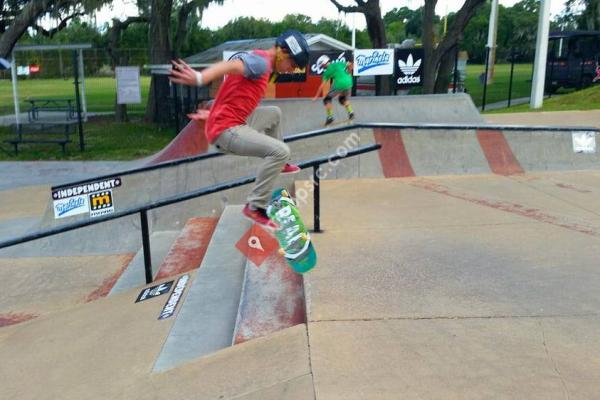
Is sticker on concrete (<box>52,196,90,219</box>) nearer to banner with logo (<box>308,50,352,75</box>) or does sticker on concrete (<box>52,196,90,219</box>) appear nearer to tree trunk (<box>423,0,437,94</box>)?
banner with logo (<box>308,50,352,75</box>)

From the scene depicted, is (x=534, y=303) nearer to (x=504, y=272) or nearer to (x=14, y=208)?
(x=504, y=272)

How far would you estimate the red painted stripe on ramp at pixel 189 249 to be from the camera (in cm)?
556

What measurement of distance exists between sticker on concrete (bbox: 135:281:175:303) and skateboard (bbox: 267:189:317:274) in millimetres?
1377

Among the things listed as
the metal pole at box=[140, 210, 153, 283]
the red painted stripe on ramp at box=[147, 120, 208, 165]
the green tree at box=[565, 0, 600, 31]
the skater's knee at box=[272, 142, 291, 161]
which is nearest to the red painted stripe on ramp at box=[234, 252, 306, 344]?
the skater's knee at box=[272, 142, 291, 161]

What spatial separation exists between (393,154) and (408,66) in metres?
9.11

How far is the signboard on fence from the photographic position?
651 inches

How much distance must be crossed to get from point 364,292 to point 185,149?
7315 millimetres

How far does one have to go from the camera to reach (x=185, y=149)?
10.5 m

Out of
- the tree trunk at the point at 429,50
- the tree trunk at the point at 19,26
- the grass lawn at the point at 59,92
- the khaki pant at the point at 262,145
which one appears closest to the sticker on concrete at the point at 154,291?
the khaki pant at the point at 262,145

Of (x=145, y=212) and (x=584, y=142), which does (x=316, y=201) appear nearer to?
(x=145, y=212)

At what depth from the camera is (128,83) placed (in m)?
16.7

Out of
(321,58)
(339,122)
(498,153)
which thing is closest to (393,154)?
(498,153)

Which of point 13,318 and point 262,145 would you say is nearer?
point 262,145

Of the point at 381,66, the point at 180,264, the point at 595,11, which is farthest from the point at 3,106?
the point at 595,11
